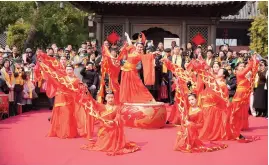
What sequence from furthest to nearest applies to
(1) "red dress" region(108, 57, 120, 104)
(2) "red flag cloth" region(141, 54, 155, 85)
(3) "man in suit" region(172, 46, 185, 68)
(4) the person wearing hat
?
(3) "man in suit" region(172, 46, 185, 68) → (4) the person wearing hat → (2) "red flag cloth" region(141, 54, 155, 85) → (1) "red dress" region(108, 57, 120, 104)

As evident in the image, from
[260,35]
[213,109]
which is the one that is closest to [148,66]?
[213,109]

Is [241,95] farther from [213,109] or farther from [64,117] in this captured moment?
[64,117]

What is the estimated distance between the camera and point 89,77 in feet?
32.8

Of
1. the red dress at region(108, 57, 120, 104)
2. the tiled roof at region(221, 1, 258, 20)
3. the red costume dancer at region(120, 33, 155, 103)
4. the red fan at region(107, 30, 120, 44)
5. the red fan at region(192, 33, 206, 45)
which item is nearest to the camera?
the red dress at region(108, 57, 120, 104)

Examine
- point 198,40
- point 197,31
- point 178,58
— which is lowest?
point 178,58

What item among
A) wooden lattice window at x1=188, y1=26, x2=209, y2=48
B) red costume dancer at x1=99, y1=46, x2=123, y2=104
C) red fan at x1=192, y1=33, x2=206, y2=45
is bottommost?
red costume dancer at x1=99, y1=46, x2=123, y2=104

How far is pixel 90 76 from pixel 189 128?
4404 mm

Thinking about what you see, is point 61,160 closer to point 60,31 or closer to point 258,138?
point 258,138

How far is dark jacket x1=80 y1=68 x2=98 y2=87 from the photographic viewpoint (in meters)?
9.92

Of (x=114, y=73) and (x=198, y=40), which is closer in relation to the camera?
(x=114, y=73)

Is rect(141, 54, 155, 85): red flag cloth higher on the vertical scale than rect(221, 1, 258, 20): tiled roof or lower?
lower

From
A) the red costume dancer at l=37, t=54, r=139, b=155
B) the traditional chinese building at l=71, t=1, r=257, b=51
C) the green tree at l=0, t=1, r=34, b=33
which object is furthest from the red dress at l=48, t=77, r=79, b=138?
the green tree at l=0, t=1, r=34, b=33

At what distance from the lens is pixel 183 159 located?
568 centimetres

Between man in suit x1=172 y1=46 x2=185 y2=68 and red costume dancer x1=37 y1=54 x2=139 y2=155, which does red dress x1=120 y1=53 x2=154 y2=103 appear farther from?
man in suit x1=172 y1=46 x2=185 y2=68
